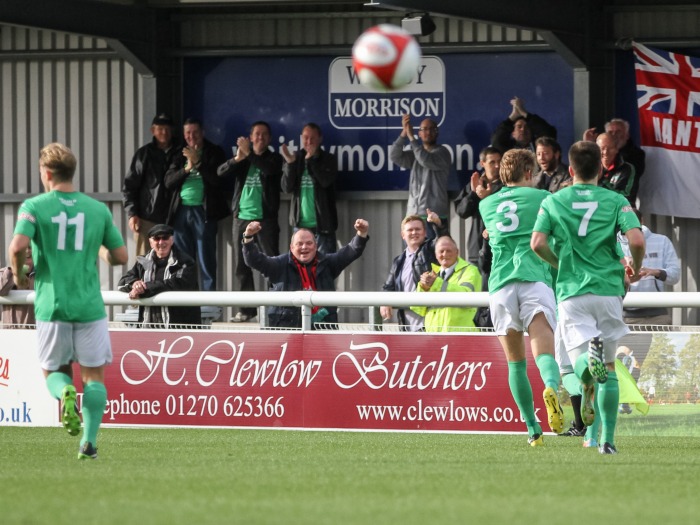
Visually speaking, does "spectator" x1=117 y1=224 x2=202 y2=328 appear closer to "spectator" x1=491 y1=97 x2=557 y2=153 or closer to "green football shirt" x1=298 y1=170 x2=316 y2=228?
"green football shirt" x1=298 y1=170 x2=316 y2=228

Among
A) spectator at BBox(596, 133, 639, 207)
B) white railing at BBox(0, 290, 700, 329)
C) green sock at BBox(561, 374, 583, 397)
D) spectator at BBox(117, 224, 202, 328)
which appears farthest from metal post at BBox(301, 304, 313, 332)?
spectator at BBox(596, 133, 639, 207)

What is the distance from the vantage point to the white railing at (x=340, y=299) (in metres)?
11.5

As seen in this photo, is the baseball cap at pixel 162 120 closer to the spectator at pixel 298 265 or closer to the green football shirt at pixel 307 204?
the green football shirt at pixel 307 204

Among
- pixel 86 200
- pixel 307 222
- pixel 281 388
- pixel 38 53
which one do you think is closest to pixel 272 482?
pixel 86 200

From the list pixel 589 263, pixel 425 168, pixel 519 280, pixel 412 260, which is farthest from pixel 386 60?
pixel 425 168

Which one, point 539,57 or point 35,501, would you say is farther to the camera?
point 539,57

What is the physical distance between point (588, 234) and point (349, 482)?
249cm

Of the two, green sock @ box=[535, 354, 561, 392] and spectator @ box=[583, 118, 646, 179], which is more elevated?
spectator @ box=[583, 118, 646, 179]

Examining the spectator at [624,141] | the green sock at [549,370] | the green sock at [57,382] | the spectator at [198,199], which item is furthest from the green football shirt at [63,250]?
the spectator at [198,199]

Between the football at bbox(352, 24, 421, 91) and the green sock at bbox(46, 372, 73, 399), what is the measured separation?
331cm

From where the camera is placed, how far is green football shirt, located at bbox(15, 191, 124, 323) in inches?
350

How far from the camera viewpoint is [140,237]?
17672 millimetres

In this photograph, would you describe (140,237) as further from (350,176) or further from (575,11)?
(575,11)

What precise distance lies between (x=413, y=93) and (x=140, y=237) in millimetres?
3607
